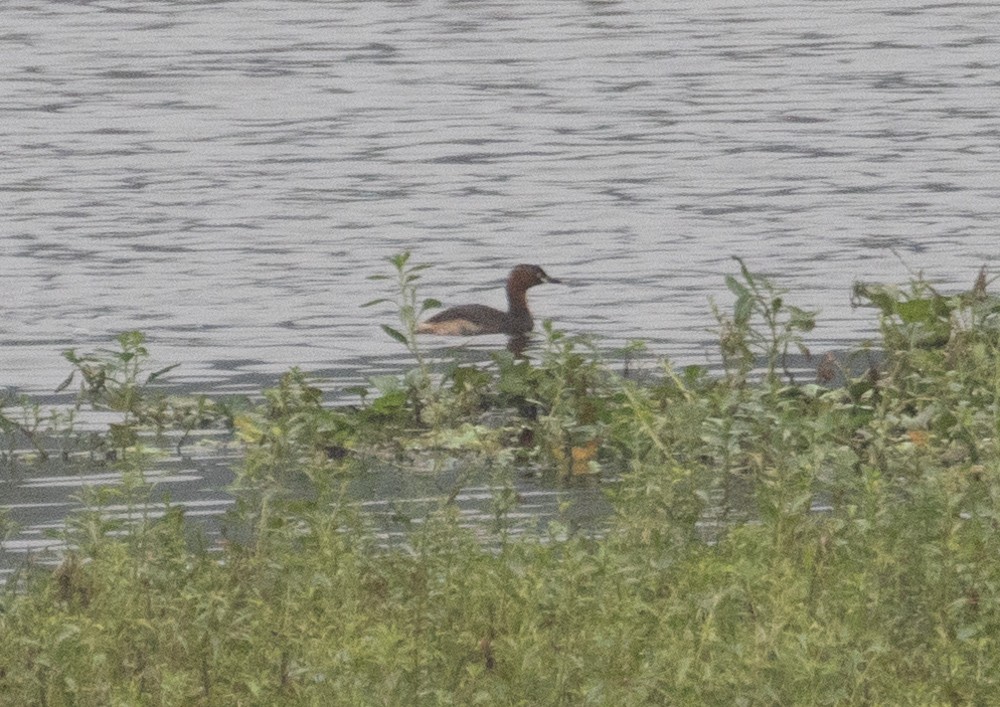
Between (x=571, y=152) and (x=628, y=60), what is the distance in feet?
35.3

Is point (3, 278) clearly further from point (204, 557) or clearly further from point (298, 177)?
point (204, 557)

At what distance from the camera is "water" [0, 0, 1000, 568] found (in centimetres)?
1811

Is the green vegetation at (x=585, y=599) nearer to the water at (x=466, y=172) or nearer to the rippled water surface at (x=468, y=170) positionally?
the water at (x=466, y=172)

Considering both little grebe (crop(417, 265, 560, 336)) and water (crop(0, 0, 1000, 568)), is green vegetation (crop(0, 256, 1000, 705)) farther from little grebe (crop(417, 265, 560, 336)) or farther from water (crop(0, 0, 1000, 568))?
little grebe (crop(417, 265, 560, 336))

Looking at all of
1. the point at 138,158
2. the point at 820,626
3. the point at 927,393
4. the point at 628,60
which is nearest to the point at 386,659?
the point at 820,626

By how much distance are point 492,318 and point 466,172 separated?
356 inches

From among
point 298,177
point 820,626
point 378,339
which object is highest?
point 298,177

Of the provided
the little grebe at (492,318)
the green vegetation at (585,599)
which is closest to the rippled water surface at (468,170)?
the little grebe at (492,318)

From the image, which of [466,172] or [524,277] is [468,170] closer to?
[466,172]

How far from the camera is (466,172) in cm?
2634

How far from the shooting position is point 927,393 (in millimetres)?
11438

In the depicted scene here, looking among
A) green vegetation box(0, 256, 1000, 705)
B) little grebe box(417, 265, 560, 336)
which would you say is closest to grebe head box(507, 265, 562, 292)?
little grebe box(417, 265, 560, 336)

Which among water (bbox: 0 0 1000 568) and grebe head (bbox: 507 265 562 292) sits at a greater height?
water (bbox: 0 0 1000 568)

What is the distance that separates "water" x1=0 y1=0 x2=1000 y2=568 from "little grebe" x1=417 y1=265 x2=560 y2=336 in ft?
1.14
